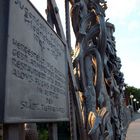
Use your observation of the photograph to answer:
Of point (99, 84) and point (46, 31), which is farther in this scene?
point (99, 84)

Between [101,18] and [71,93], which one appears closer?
[71,93]

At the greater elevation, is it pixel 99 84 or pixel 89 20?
pixel 89 20

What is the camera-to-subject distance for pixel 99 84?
5.51 metres

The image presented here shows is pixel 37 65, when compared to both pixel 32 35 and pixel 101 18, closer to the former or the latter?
pixel 32 35

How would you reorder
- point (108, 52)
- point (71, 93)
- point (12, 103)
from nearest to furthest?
point (12, 103) < point (71, 93) < point (108, 52)

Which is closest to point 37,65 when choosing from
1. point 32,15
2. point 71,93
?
point 32,15

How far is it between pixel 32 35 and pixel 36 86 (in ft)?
1.20

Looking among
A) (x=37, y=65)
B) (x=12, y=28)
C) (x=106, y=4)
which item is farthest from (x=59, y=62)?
(x=106, y=4)

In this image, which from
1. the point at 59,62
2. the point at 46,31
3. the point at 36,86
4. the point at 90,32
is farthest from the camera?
the point at 90,32

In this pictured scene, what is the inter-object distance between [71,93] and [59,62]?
2.71 ft

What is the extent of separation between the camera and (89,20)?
5699 mm

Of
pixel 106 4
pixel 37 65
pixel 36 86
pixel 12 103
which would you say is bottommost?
pixel 12 103

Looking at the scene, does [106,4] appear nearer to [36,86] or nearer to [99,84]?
[99,84]

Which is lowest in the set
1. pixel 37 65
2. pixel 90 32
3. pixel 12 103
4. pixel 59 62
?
pixel 12 103
